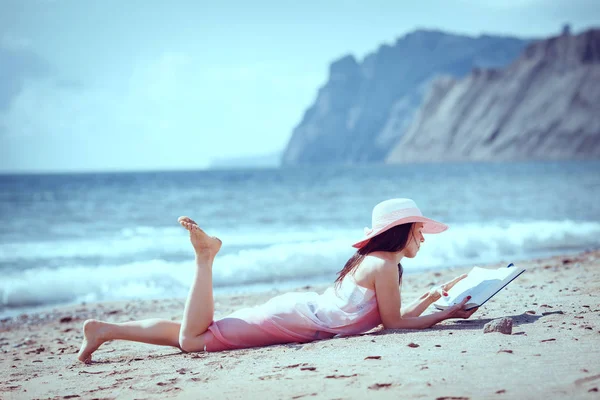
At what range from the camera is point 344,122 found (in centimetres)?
19188

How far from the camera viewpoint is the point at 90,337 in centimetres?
486

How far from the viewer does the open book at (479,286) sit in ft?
15.8

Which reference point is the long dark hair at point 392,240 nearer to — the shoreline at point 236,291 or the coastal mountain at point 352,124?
the shoreline at point 236,291

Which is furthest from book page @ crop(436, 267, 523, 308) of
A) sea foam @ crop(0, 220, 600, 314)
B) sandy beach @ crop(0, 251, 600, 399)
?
sea foam @ crop(0, 220, 600, 314)

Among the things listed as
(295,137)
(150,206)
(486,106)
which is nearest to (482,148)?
(486,106)

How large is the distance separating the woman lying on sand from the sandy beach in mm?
139

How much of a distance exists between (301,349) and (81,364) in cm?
188

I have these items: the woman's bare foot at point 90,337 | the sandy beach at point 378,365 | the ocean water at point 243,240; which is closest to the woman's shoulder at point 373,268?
the sandy beach at point 378,365

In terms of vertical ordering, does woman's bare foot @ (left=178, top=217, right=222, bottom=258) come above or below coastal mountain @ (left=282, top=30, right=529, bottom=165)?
below

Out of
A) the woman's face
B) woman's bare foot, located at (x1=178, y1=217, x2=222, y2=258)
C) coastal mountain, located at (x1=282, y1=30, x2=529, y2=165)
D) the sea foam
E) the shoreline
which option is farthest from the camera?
coastal mountain, located at (x1=282, y1=30, x2=529, y2=165)

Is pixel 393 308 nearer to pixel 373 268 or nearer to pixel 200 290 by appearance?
pixel 373 268

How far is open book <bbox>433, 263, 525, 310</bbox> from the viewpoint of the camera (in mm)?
4824

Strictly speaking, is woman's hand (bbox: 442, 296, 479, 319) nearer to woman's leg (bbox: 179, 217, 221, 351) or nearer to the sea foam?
woman's leg (bbox: 179, 217, 221, 351)

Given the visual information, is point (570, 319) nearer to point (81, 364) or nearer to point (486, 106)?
point (81, 364)
